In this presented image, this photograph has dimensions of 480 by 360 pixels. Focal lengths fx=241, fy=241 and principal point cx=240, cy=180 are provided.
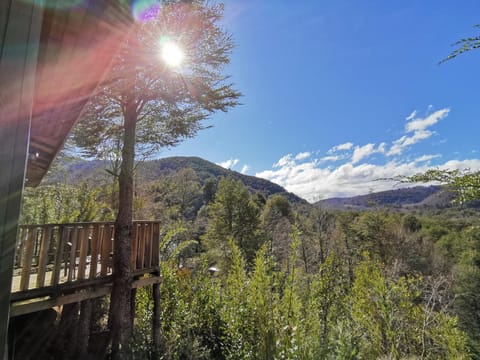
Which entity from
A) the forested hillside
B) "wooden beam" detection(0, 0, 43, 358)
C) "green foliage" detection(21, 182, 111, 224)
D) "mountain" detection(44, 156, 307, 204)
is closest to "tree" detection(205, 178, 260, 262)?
"mountain" detection(44, 156, 307, 204)

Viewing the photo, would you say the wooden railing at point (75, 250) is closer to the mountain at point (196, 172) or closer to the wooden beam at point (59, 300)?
the wooden beam at point (59, 300)

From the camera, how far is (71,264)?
12.4 ft

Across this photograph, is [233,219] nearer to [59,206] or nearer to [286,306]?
[59,206]

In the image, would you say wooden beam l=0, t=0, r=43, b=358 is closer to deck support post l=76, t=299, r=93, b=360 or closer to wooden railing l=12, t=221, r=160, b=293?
wooden railing l=12, t=221, r=160, b=293

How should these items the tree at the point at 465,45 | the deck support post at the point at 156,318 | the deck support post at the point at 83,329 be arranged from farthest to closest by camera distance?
1. the deck support post at the point at 156,318
2. the deck support post at the point at 83,329
3. the tree at the point at 465,45

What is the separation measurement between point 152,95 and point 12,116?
4475 mm

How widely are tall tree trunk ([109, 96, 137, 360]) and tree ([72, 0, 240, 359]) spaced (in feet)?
0.05

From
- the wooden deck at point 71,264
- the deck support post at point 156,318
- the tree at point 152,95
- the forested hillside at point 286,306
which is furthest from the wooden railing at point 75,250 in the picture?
the forested hillside at point 286,306

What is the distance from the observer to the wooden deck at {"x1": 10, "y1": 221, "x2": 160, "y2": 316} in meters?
3.40

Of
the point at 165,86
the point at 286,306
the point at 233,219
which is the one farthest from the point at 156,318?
the point at 233,219

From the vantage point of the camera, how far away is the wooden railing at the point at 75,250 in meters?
3.43

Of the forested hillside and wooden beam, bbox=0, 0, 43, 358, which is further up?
wooden beam, bbox=0, 0, 43, 358

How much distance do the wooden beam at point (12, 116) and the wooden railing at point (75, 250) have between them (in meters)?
3.01

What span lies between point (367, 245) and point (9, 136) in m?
19.5
